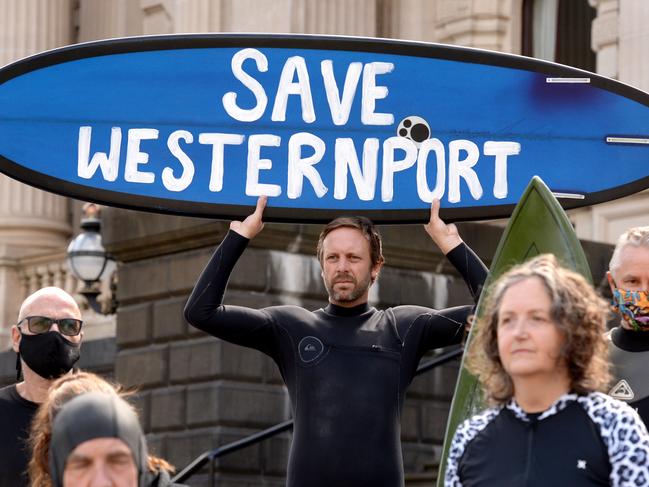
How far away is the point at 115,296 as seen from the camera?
13070mm

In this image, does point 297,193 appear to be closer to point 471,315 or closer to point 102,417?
point 471,315

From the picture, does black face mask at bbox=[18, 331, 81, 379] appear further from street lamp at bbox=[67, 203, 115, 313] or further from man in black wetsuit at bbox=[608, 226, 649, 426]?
street lamp at bbox=[67, 203, 115, 313]

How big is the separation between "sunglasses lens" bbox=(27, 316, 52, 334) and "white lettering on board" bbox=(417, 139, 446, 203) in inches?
49.6

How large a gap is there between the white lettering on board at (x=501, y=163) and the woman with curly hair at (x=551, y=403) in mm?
1500

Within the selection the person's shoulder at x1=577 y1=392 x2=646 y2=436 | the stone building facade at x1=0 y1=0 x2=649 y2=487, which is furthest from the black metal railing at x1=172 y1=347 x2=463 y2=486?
the person's shoulder at x1=577 y1=392 x2=646 y2=436

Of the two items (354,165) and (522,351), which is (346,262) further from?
(522,351)

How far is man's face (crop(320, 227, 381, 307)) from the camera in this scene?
17.6ft

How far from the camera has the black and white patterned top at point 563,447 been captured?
3.94 m

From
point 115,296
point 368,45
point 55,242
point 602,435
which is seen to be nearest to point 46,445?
point 602,435

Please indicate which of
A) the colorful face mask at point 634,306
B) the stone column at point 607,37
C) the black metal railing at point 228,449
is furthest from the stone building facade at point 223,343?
the colorful face mask at point 634,306

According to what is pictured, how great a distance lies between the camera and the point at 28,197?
22031mm

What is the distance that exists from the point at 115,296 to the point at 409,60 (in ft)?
25.1

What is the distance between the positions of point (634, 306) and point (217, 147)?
4.59ft

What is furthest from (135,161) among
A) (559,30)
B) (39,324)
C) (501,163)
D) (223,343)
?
(559,30)
